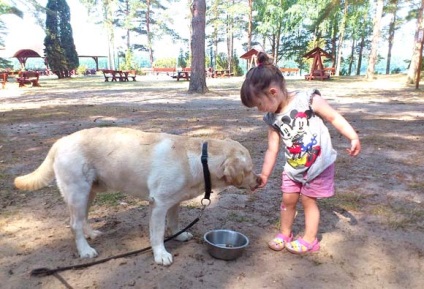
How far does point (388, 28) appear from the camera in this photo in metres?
57.6

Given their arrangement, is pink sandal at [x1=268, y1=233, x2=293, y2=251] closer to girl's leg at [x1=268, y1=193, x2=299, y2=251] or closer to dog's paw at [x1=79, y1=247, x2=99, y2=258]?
girl's leg at [x1=268, y1=193, x2=299, y2=251]

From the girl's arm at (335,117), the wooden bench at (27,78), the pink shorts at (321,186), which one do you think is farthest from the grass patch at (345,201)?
the wooden bench at (27,78)

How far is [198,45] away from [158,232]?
15.1m

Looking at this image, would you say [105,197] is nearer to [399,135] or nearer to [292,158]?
[292,158]

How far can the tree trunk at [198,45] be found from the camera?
53.9ft

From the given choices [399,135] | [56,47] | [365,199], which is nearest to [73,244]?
[365,199]

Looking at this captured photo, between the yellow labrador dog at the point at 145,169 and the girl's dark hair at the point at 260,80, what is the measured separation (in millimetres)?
435

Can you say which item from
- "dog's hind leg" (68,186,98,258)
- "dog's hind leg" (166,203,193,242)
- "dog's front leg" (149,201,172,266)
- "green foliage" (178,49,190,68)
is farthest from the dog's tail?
"green foliage" (178,49,190,68)

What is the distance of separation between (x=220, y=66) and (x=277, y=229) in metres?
47.8

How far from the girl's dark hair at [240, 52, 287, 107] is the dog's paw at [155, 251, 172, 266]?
4.71ft

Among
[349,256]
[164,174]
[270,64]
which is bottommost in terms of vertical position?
[349,256]

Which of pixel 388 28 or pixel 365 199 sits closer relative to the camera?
pixel 365 199

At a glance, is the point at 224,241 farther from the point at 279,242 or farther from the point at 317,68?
the point at 317,68

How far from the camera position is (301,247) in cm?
312
